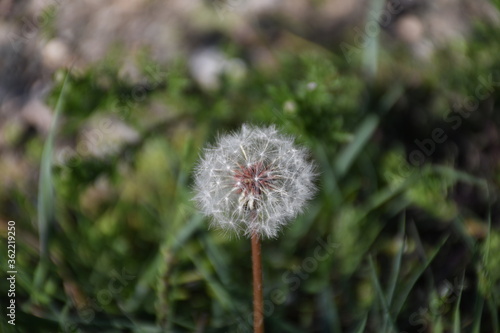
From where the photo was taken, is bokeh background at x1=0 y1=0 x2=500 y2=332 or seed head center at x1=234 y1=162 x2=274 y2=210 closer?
seed head center at x1=234 y1=162 x2=274 y2=210

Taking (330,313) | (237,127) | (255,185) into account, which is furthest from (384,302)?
(237,127)

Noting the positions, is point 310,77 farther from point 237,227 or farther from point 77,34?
point 77,34

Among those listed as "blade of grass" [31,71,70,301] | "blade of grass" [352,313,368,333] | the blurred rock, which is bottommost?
"blade of grass" [352,313,368,333]

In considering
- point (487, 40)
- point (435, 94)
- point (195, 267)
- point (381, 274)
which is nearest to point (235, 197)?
point (195, 267)

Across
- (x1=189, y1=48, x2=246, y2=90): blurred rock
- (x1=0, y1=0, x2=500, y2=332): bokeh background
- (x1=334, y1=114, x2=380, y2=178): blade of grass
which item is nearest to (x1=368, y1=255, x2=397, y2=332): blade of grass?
(x1=0, y1=0, x2=500, y2=332): bokeh background

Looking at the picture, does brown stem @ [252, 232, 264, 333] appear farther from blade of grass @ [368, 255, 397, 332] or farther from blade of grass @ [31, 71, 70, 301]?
blade of grass @ [31, 71, 70, 301]

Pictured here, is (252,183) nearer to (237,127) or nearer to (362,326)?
(362,326)
